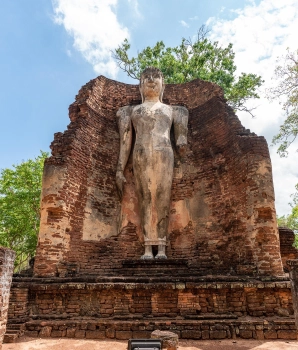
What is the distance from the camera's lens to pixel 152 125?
345 inches

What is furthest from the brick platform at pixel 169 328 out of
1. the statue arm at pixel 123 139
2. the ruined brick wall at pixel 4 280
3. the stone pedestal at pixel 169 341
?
the statue arm at pixel 123 139

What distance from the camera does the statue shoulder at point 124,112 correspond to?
930 centimetres

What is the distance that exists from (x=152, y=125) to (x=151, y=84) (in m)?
1.35

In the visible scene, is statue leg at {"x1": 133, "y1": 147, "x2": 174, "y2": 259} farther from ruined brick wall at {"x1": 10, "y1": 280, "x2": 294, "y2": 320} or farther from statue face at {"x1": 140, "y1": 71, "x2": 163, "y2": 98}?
ruined brick wall at {"x1": 10, "y1": 280, "x2": 294, "y2": 320}

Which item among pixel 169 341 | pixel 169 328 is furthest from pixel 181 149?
pixel 169 341

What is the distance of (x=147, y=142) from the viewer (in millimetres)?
8633

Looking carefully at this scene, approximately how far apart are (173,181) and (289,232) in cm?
359

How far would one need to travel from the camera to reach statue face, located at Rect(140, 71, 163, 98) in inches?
361

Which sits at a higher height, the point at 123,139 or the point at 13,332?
the point at 123,139

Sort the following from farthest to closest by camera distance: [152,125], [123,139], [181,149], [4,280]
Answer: [123,139]
[181,149]
[152,125]
[4,280]

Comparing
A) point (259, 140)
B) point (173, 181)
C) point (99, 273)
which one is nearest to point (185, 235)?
point (173, 181)

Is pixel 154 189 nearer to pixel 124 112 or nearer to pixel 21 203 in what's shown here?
pixel 124 112

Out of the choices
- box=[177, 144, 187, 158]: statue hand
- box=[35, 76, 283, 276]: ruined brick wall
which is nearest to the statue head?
box=[35, 76, 283, 276]: ruined brick wall

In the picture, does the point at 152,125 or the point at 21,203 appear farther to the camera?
the point at 21,203
